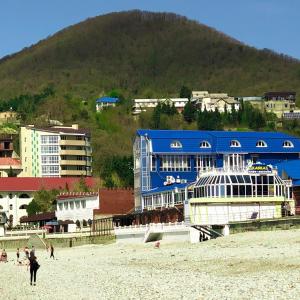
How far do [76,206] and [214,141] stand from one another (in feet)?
59.9

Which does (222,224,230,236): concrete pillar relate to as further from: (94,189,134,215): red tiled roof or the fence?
(94,189,134,215): red tiled roof

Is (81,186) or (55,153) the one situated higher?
(55,153)

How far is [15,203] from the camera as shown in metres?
140

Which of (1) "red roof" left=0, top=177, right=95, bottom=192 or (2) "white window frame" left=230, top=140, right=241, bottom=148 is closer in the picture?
(2) "white window frame" left=230, top=140, right=241, bottom=148

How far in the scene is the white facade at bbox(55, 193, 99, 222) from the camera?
347 ft

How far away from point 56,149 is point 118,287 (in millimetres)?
137736

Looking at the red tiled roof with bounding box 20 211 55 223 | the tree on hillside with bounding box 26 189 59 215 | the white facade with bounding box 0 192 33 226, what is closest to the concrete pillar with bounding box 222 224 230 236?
the red tiled roof with bounding box 20 211 55 223

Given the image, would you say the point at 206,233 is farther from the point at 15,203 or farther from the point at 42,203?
the point at 15,203

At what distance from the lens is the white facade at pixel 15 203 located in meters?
138

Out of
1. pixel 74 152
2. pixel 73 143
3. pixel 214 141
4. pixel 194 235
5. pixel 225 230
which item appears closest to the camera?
pixel 225 230

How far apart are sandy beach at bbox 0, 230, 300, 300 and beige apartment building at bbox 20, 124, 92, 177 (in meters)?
110

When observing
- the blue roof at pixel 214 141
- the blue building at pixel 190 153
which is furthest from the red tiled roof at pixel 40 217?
the blue roof at pixel 214 141

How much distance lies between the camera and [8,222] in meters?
131

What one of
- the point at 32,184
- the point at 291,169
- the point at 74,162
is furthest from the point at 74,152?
the point at 291,169
